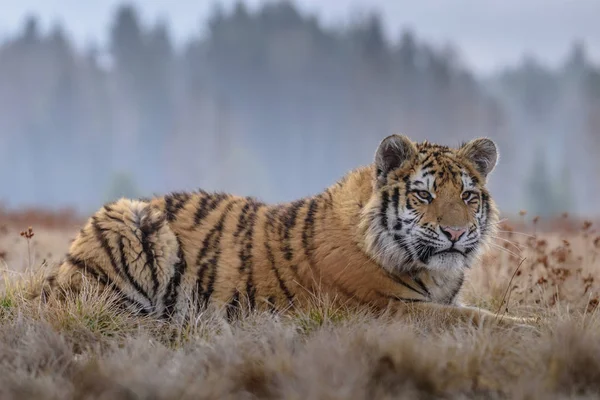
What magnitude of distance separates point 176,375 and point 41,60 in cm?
9934

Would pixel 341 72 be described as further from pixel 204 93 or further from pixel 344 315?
pixel 344 315

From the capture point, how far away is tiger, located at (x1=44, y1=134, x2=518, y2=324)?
206 inches

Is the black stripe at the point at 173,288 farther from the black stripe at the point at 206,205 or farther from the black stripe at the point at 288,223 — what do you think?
the black stripe at the point at 288,223

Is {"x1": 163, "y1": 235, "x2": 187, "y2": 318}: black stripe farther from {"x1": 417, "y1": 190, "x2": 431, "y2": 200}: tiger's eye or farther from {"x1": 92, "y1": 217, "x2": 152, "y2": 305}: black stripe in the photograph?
{"x1": 417, "y1": 190, "x2": 431, "y2": 200}: tiger's eye

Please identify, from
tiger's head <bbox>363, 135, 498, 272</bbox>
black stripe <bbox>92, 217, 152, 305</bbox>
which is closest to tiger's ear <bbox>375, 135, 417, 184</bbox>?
tiger's head <bbox>363, 135, 498, 272</bbox>

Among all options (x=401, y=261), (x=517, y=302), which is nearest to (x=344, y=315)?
(x=401, y=261)

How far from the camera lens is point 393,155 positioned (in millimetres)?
5395

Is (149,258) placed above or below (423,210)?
below

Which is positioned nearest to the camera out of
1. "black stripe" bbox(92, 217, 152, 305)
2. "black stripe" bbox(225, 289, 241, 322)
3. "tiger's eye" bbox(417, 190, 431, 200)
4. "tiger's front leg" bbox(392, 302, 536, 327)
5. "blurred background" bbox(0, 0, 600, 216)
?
"tiger's front leg" bbox(392, 302, 536, 327)

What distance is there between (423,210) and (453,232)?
246 mm

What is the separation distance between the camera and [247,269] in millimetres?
5617

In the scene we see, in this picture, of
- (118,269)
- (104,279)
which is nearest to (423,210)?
(118,269)

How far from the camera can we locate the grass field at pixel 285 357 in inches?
146

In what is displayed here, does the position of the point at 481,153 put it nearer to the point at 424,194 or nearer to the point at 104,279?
the point at 424,194
